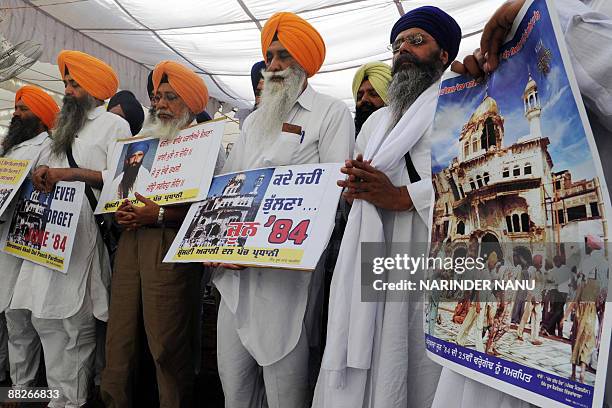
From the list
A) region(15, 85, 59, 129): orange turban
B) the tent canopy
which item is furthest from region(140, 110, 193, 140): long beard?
the tent canopy

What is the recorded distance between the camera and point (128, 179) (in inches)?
90.2

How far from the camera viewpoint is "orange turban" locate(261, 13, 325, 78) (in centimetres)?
204

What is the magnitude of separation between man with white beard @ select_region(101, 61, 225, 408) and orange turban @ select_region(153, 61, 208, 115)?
0.54 ft

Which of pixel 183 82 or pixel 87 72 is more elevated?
pixel 87 72

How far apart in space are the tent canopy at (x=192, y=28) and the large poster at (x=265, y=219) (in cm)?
427

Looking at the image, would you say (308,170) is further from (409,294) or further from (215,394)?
(215,394)

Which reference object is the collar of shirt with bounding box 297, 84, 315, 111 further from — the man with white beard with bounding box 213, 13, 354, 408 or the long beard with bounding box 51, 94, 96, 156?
the long beard with bounding box 51, 94, 96, 156

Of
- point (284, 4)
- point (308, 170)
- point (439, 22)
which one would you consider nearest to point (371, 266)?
point (308, 170)

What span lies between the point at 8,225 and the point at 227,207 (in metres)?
1.70

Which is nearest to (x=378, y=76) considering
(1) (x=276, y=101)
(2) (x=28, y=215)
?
(1) (x=276, y=101)

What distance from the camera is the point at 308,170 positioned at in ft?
5.66

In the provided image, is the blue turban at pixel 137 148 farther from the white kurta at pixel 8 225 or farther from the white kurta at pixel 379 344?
the white kurta at pixel 379 344

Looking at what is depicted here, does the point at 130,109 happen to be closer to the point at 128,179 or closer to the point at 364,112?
the point at 128,179

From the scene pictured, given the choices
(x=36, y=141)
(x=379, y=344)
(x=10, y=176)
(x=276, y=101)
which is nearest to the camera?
(x=379, y=344)
